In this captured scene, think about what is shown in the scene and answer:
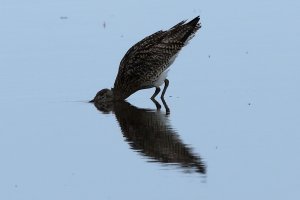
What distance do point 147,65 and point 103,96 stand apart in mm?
1138

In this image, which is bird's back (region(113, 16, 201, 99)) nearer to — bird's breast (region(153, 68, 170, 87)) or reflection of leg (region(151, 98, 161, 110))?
bird's breast (region(153, 68, 170, 87))

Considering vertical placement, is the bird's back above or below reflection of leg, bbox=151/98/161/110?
above

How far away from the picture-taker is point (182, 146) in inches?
546

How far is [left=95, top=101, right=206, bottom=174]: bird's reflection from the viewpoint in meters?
13.0

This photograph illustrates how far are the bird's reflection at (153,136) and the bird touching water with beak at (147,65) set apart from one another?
24 cm

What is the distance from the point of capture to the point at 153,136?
48.3 ft

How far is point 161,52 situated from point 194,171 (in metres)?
6.45

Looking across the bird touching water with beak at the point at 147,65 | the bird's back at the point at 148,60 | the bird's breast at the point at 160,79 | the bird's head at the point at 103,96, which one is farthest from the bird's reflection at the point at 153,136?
the bird's breast at the point at 160,79

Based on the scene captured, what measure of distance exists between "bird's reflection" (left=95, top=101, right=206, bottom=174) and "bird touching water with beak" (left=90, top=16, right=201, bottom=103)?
0.24 meters

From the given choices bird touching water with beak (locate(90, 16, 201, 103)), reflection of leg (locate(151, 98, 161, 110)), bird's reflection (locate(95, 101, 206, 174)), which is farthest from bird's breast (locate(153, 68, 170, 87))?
bird's reflection (locate(95, 101, 206, 174))

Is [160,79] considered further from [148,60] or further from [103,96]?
[103,96]

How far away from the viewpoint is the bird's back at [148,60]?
18203 mm

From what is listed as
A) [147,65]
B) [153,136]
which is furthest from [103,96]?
[153,136]

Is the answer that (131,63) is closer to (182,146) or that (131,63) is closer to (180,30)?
(180,30)
